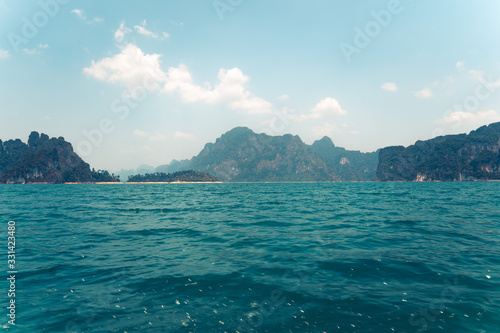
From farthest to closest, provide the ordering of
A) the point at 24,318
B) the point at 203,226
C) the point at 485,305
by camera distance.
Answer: the point at 203,226 < the point at 485,305 < the point at 24,318

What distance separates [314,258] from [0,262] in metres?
16.7

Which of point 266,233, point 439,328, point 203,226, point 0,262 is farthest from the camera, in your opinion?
point 203,226

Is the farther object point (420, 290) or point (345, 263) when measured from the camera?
point (345, 263)

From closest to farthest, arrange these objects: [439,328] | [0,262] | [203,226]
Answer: [439,328] → [0,262] → [203,226]

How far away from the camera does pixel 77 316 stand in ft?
23.6

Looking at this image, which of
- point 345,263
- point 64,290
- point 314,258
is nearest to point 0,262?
point 64,290

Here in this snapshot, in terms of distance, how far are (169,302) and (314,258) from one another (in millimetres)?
7656

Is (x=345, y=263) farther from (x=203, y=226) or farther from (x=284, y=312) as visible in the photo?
(x=203, y=226)

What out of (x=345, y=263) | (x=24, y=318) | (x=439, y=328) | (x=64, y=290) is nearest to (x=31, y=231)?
(x=64, y=290)

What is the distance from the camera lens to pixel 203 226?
22391 millimetres

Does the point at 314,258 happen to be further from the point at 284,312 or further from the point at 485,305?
the point at 485,305

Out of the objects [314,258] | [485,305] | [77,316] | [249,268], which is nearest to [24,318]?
[77,316]

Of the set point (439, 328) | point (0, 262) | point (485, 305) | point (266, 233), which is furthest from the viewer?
point (266, 233)

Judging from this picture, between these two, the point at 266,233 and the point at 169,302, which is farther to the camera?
the point at 266,233
